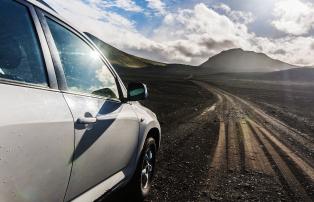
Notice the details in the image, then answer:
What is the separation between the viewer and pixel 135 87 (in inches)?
159

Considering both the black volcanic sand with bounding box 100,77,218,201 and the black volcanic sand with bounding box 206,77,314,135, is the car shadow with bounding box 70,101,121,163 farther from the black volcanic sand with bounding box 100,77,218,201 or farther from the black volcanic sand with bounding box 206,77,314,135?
the black volcanic sand with bounding box 206,77,314,135

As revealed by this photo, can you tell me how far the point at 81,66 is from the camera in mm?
3232

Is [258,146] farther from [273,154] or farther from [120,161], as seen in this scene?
[120,161]

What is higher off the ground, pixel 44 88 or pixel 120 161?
pixel 44 88

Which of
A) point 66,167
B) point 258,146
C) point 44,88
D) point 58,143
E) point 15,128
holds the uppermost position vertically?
point 44,88

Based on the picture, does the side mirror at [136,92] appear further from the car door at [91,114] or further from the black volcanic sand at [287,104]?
the black volcanic sand at [287,104]

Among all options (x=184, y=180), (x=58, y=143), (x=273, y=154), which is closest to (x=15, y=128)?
(x=58, y=143)

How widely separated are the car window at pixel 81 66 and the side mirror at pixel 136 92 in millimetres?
156

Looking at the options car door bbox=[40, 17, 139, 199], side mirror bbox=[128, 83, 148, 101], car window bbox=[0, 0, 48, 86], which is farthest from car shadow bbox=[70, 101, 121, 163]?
car window bbox=[0, 0, 48, 86]

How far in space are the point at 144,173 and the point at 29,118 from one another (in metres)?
2.84

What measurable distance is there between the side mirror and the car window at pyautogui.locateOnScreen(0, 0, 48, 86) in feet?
5.02

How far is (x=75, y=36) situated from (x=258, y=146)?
7027mm

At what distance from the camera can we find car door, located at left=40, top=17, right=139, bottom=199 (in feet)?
8.75

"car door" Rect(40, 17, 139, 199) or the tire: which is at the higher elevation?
"car door" Rect(40, 17, 139, 199)
